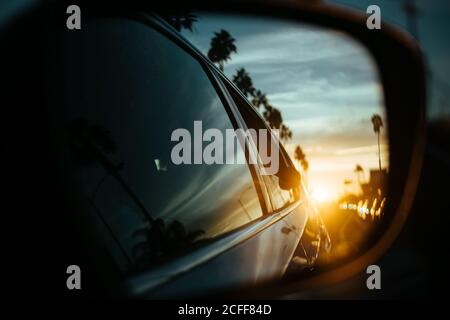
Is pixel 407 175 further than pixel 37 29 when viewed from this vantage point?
Yes

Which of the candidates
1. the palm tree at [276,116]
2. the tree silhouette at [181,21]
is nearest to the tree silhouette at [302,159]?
the palm tree at [276,116]

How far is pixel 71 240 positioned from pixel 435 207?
11.0 feet

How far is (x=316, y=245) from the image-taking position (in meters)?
3.08

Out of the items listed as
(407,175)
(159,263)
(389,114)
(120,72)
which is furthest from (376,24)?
(159,263)

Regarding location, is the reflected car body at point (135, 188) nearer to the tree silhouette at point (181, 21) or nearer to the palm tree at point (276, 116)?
the tree silhouette at point (181, 21)

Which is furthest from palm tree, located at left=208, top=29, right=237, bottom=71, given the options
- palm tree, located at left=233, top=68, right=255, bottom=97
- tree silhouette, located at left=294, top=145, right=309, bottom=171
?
tree silhouette, located at left=294, top=145, right=309, bottom=171

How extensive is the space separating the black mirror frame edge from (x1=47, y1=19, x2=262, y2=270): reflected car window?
0.29 metres

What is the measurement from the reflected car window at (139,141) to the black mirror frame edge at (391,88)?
0.29m

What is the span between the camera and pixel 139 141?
154cm

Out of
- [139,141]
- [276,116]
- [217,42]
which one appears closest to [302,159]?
[276,116]

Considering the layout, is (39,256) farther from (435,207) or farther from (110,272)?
(435,207)

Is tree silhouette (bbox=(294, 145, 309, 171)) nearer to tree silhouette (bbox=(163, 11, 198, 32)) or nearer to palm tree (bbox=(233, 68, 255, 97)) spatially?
palm tree (bbox=(233, 68, 255, 97))

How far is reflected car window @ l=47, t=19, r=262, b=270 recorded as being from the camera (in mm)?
1217

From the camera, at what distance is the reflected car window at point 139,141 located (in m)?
1.22
